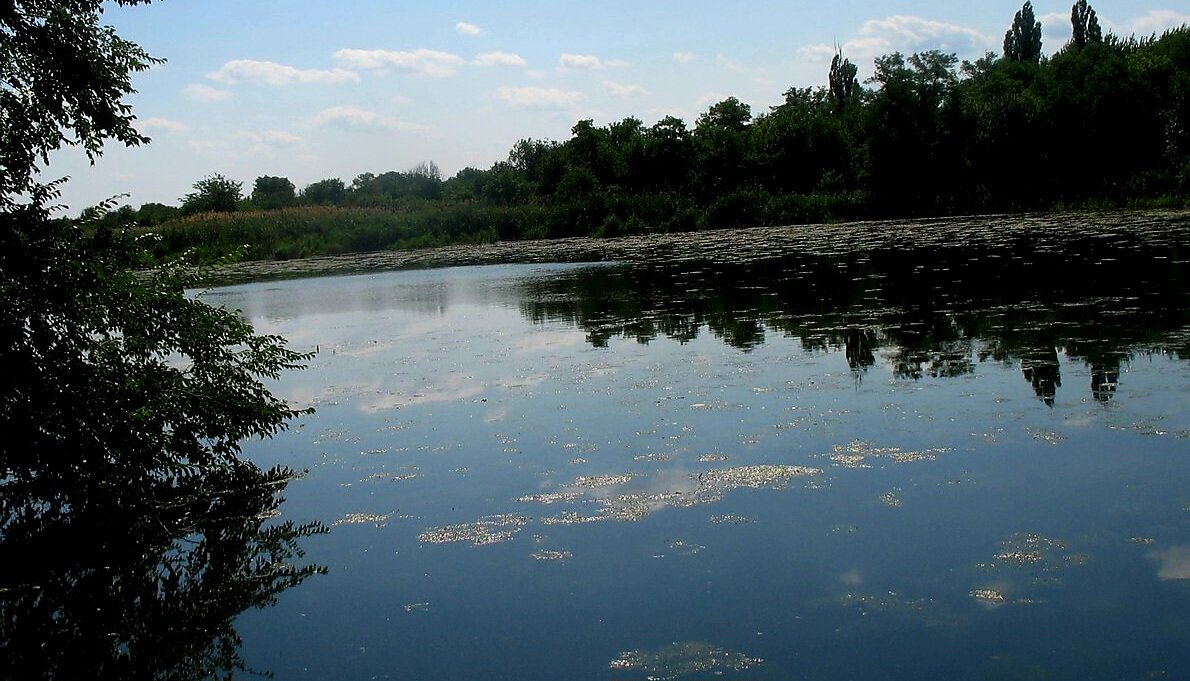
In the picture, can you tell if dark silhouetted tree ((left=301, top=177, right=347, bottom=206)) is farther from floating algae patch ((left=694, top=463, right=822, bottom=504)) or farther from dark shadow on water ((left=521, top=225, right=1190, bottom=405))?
floating algae patch ((left=694, top=463, right=822, bottom=504))

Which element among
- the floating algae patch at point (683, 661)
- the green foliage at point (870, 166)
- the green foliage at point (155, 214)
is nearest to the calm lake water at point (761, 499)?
the floating algae patch at point (683, 661)

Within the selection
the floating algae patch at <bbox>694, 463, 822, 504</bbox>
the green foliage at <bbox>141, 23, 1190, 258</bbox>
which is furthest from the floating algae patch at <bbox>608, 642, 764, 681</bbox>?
the green foliage at <bbox>141, 23, 1190, 258</bbox>

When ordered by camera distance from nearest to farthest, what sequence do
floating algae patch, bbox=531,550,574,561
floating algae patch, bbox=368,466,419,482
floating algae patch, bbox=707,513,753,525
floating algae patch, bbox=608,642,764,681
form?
floating algae patch, bbox=608,642,764,681 → floating algae patch, bbox=531,550,574,561 → floating algae patch, bbox=707,513,753,525 → floating algae patch, bbox=368,466,419,482

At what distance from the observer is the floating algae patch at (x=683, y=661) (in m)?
5.29

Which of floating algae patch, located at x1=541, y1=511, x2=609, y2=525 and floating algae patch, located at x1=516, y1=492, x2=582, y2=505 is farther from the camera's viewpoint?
floating algae patch, located at x1=516, y1=492, x2=582, y2=505

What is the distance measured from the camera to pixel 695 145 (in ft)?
215

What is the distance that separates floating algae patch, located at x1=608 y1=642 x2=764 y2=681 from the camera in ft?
17.4

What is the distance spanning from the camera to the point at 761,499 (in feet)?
25.6

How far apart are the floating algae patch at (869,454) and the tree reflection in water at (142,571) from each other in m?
4.09

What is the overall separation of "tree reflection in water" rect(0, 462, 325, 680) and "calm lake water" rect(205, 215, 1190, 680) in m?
0.30

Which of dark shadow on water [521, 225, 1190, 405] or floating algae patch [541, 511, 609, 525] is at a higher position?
dark shadow on water [521, 225, 1190, 405]

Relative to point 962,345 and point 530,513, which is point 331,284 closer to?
point 962,345

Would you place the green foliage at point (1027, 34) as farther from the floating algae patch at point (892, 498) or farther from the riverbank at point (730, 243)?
the floating algae patch at point (892, 498)

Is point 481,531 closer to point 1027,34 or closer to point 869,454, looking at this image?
point 869,454
